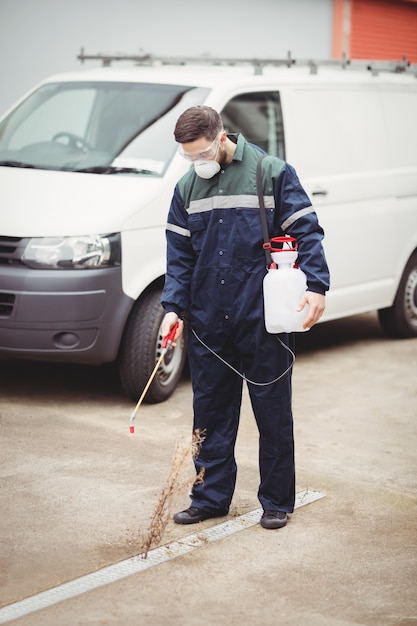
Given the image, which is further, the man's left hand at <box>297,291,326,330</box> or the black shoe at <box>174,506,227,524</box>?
the black shoe at <box>174,506,227,524</box>

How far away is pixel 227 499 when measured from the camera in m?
5.34

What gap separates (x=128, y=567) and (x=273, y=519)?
0.80 metres

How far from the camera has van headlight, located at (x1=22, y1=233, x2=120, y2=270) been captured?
6.79 metres

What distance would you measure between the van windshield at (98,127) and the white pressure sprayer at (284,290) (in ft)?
8.17

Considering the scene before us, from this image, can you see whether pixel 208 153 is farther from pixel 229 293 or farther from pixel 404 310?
pixel 404 310

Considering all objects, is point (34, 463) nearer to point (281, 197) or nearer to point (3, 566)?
point (3, 566)

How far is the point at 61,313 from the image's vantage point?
677 cm

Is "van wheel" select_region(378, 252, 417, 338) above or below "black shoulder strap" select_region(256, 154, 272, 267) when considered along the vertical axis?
below

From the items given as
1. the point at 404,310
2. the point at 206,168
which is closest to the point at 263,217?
the point at 206,168

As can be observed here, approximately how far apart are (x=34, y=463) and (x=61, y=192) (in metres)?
1.86

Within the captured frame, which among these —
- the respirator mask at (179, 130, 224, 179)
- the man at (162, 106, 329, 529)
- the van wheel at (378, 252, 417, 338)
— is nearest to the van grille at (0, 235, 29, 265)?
the man at (162, 106, 329, 529)

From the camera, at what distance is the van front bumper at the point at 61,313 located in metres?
6.76

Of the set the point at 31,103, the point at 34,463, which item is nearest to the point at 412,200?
the point at 31,103

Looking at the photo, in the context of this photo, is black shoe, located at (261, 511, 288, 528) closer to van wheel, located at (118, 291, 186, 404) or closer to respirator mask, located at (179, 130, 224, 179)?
respirator mask, located at (179, 130, 224, 179)
